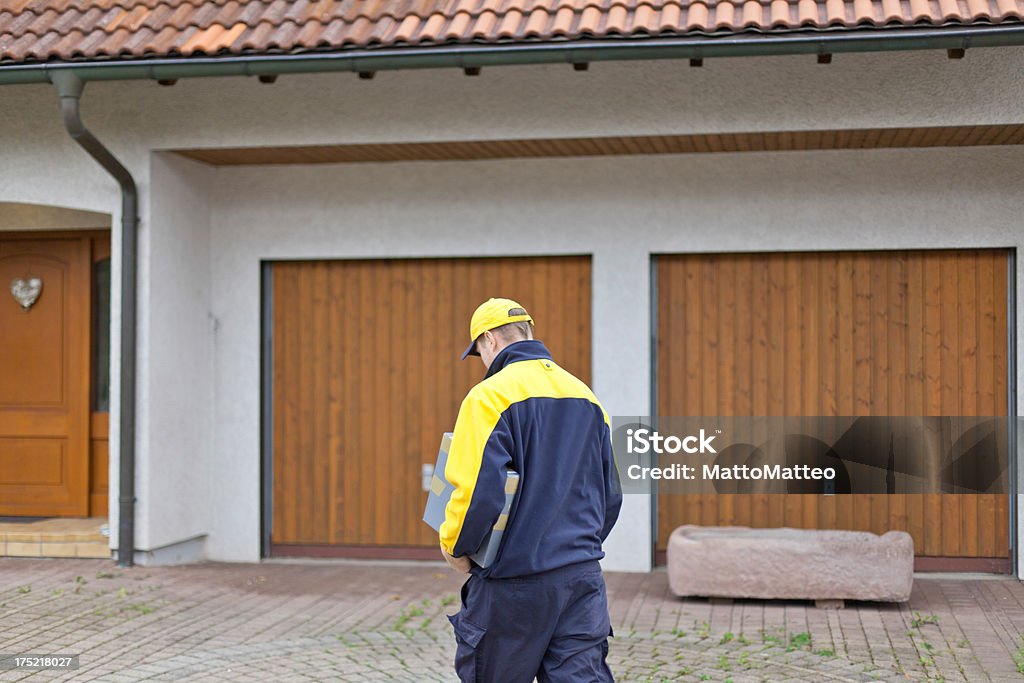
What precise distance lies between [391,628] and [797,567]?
2.60 metres

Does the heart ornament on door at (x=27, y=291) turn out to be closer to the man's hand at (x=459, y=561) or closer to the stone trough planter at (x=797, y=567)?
the stone trough planter at (x=797, y=567)

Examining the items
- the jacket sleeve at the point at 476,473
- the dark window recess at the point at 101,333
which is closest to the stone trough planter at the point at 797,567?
the jacket sleeve at the point at 476,473

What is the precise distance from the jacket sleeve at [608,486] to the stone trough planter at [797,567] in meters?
3.43

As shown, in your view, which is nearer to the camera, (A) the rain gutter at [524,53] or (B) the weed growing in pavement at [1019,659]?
(B) the weed growing in pavement at [1019,659]

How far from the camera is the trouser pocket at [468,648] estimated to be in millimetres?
4238

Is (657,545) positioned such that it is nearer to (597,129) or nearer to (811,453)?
(811,453)

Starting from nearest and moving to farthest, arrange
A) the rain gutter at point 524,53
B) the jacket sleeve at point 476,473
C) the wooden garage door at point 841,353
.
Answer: the jacket sleeve at point 476,473, the rain gutter at point 524,53, the wooden garage door at point 841,353

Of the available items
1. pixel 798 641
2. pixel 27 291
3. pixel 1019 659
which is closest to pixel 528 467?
pixel 798 641

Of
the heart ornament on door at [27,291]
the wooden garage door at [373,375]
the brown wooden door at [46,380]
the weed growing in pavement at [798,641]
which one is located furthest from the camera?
the heart ornament on door at [27,291]

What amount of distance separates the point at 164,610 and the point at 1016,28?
242 inches

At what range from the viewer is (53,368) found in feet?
32.9

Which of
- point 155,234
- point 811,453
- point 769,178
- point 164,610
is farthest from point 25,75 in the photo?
point 811,453

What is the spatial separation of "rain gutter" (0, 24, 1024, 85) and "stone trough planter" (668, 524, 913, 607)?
3083 mm

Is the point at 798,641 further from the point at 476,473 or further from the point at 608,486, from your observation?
the point at 476,473
